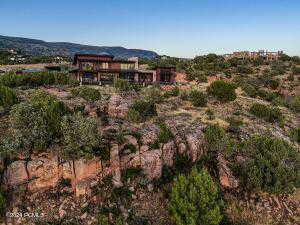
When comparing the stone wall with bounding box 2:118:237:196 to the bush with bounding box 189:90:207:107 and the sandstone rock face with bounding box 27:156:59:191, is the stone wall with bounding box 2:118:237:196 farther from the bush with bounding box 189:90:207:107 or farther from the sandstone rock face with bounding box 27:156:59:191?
the bush with bounding box 189:90:207:107

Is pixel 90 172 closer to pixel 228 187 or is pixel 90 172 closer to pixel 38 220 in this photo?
pixel 38 220

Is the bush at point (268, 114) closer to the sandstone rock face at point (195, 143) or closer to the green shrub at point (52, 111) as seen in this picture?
the sandstone rock face at point (195, 143)

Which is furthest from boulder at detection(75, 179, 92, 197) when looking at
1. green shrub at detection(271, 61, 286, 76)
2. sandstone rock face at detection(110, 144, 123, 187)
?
green shrub at detection(271, 61, 286, 76)

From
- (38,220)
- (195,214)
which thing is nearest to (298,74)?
(195,214)

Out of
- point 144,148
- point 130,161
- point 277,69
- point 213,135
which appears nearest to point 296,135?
point 213,135

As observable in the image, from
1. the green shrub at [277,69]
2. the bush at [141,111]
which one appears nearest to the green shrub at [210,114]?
the bush at [141,111]

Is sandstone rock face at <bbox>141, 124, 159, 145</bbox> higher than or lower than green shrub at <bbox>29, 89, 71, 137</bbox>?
lower
